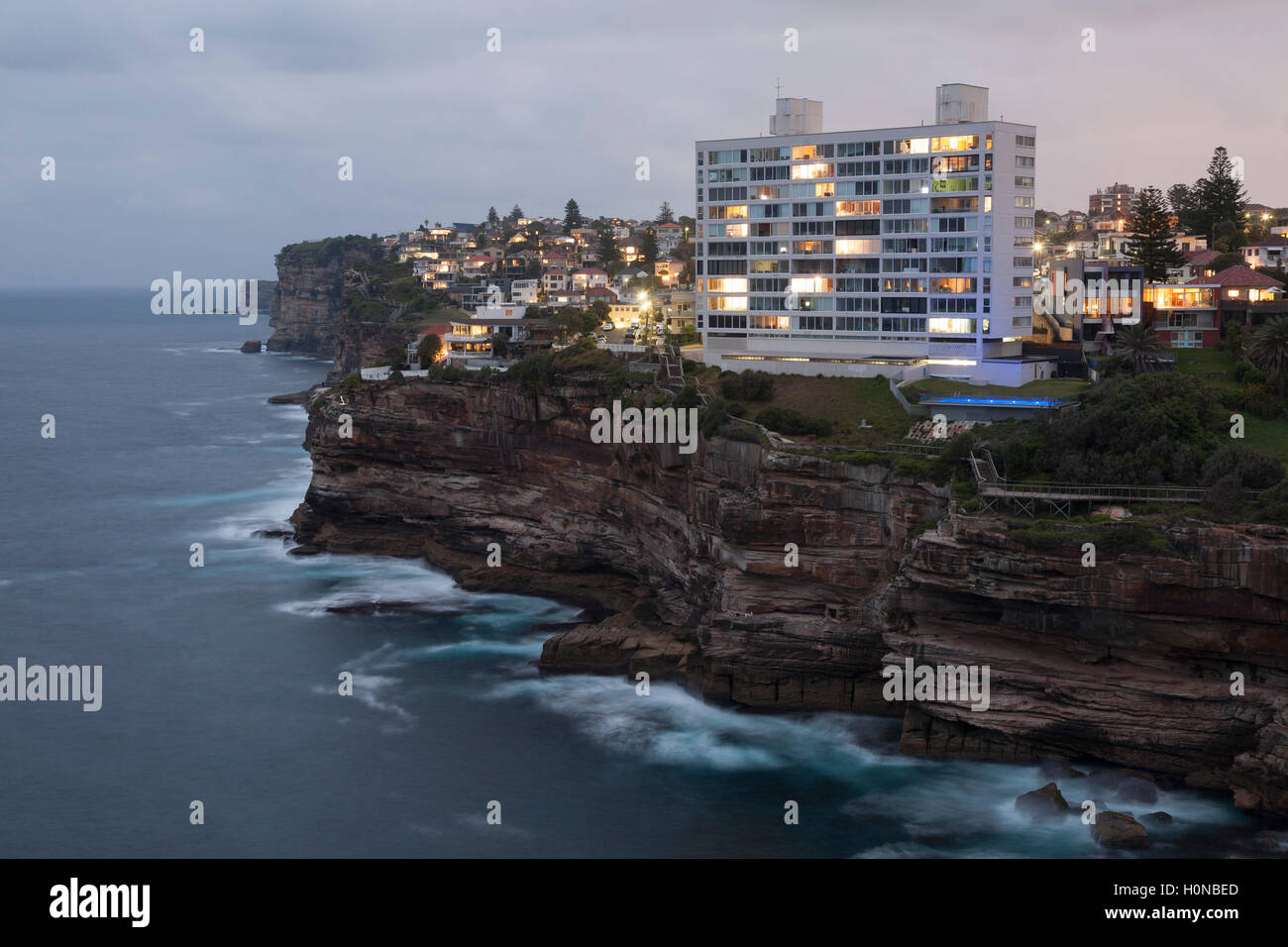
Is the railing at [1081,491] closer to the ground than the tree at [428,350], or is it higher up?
closer to the ground

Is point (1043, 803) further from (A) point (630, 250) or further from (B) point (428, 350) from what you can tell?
(A) point (630, 250)

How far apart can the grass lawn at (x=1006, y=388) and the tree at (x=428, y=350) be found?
123ft

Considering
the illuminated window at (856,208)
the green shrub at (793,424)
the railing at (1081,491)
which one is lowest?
the railing at (1081,491)

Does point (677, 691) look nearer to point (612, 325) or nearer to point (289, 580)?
point (289, 580)

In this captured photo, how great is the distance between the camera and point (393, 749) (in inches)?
1929

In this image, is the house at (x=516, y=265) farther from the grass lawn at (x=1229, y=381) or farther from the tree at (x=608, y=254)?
the grass lawn at (x=1229, y=381)

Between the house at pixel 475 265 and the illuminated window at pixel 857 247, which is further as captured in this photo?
the house at pixel 475 265

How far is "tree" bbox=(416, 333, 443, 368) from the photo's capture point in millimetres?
87188

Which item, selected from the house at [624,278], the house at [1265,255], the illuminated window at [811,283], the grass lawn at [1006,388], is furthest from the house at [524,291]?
the grass lawn at [1006,388]

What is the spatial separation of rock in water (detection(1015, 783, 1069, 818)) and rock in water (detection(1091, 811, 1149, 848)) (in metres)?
1.36

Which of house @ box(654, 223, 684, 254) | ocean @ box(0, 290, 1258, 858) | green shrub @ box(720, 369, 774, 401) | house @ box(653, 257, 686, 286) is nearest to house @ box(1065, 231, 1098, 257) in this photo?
house @ box(653, 257, 686, 286)

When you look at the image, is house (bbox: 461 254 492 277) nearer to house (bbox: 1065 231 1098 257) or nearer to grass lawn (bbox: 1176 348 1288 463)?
house (bbox: 1065 231 1098 257)

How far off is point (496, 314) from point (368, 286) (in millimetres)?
58138

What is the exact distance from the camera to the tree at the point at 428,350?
87188mm
